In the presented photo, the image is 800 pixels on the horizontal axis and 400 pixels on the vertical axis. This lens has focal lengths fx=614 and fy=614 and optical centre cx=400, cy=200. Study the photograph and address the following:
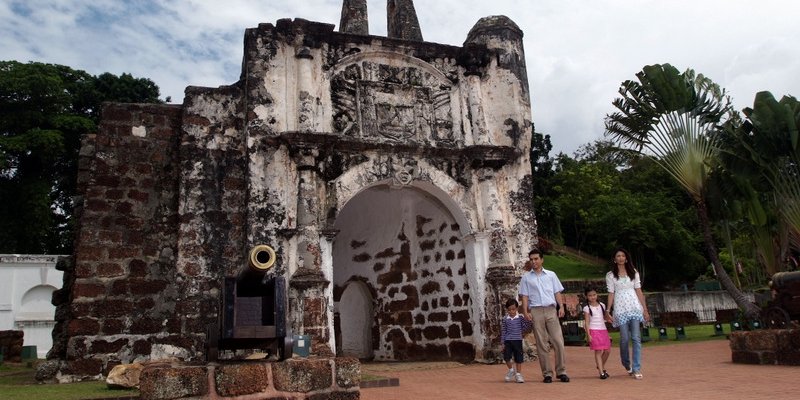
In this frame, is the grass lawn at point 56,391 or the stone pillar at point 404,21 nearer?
the grass lawn at point 56,391

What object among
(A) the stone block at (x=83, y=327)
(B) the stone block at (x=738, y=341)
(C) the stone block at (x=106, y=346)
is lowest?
(B) the stone block at (x=738, y=341)

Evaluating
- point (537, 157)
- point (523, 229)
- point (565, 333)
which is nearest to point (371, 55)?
point (523, 229)

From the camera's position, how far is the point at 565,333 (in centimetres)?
1520

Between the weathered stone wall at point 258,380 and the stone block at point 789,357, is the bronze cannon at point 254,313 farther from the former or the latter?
the stone block at point 789,357

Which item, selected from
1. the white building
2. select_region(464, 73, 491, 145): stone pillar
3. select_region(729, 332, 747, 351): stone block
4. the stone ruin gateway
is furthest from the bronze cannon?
the white building

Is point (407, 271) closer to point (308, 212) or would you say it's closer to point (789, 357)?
point (308, 212)

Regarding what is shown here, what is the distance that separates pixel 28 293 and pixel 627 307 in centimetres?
2257

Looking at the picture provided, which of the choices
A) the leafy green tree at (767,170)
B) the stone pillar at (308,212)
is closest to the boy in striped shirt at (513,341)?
the stone pillar at (308,212)

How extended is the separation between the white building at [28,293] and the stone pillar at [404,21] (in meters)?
16.1

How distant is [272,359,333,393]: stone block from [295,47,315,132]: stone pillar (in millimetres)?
5286

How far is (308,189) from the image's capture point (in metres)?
9.60

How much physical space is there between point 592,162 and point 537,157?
4.31 m

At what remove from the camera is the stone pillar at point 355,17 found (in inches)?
A: 484

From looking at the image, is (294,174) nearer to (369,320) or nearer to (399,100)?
(399,100)
